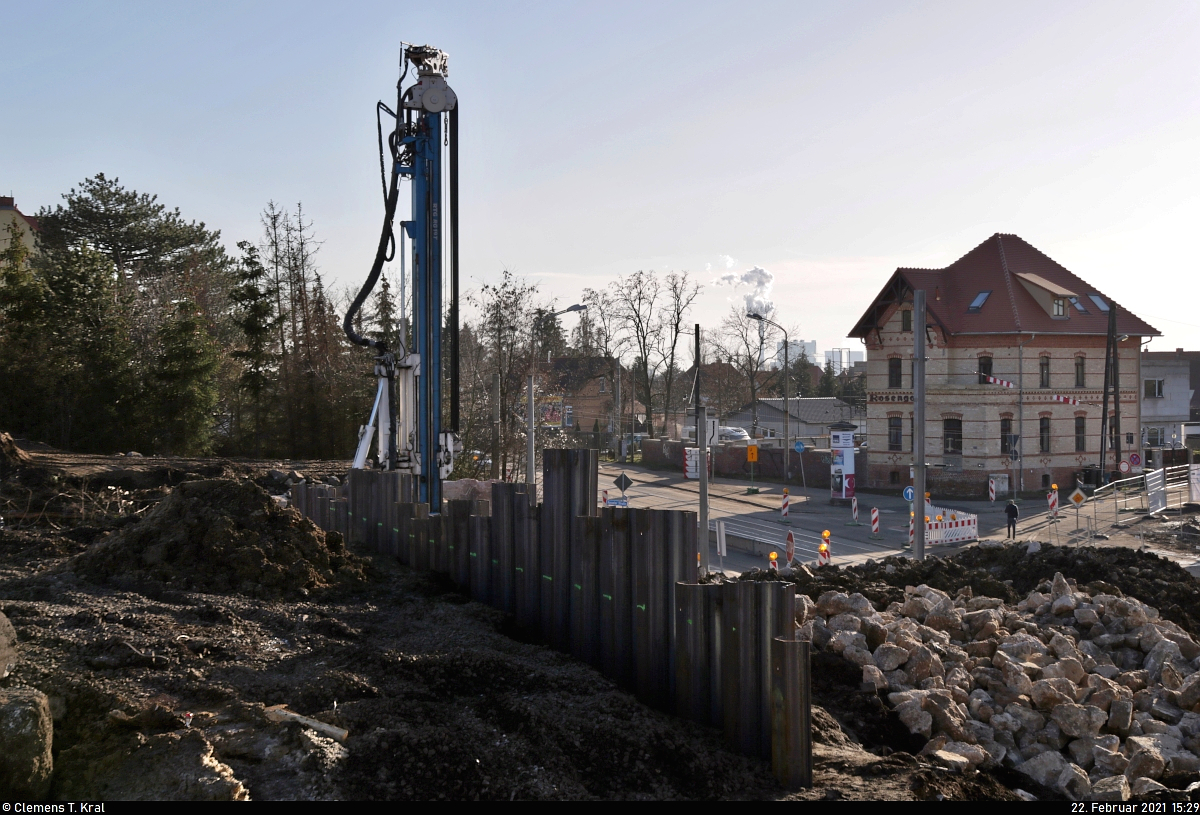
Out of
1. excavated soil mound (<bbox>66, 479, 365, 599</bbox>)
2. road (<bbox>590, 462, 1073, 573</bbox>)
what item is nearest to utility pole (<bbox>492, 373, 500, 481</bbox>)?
road (<bbox>590, 462, 1073, 573</bbox>)

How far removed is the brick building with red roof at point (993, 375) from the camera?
137 ft

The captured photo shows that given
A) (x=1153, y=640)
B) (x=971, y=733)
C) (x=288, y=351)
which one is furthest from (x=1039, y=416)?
(x=971, y=733)

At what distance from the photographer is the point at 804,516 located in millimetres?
36156

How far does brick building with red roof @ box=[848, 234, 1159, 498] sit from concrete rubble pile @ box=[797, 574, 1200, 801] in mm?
32729

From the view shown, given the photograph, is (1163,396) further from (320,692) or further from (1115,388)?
(320,692)

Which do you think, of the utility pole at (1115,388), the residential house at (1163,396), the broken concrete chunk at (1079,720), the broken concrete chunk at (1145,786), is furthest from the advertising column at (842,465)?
the residential house at (1163,396)

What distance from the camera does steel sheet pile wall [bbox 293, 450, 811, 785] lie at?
6.19 meters

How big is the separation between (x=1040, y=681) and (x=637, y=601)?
363cm

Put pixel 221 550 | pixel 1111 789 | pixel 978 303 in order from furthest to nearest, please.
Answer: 1. pixel 978 303
2. pixel 221 550
3. pixel 1111 789

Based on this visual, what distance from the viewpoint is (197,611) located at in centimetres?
747

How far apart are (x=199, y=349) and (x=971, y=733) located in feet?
86.8

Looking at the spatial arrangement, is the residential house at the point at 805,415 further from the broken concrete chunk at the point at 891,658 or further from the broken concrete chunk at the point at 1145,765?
the broken concrete chunk at the point at 1145,765

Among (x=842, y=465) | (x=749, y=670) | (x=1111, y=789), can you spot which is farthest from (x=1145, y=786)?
(x=842, y=465)

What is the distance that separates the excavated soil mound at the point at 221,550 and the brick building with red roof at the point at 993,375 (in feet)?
121
